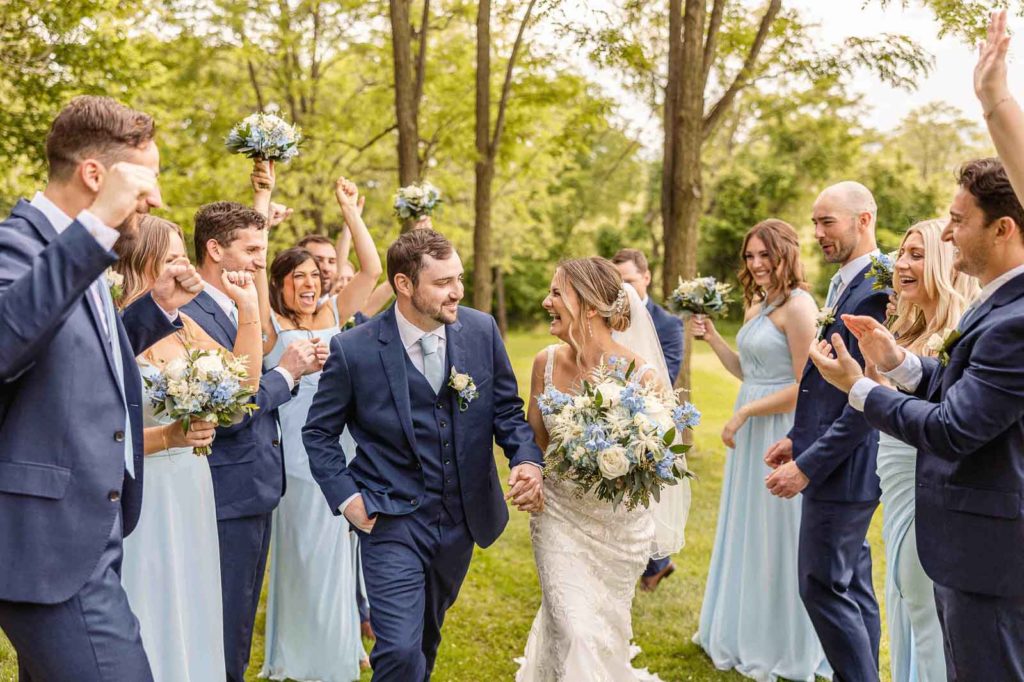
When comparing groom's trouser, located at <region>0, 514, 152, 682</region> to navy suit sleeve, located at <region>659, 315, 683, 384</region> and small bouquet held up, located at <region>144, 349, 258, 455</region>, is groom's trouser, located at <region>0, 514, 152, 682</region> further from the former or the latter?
navy suit sleeve, located at <region>659, 315, 683, 384</region>

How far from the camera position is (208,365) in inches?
153

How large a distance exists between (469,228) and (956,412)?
2762 cm

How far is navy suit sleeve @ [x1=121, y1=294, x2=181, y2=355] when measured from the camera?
4.05 m

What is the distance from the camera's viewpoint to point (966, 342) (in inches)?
138

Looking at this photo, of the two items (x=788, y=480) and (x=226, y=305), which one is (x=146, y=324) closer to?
(x=226, y=305)

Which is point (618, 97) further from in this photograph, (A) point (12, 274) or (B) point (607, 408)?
(A) point (12, 274)

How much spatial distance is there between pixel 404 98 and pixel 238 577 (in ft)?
28.0

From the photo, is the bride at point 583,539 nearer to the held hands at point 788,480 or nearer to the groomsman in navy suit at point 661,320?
the held hands at point 788,480

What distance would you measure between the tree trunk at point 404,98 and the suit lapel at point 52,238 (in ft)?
29.3

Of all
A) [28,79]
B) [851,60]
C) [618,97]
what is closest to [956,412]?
[851,60]

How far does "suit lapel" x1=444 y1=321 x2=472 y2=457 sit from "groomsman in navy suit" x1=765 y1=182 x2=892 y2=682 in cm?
180

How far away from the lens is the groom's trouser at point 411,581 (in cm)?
443

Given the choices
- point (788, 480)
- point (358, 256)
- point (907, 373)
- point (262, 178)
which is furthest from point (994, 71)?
point (358, 256)

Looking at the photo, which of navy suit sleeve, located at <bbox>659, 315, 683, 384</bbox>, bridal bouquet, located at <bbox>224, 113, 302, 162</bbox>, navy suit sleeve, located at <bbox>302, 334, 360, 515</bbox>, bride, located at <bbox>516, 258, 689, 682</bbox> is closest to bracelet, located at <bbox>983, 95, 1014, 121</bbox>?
bride, located at <bbox>516, 258, 689, 682</bbox>
